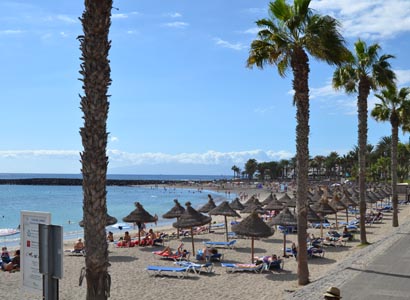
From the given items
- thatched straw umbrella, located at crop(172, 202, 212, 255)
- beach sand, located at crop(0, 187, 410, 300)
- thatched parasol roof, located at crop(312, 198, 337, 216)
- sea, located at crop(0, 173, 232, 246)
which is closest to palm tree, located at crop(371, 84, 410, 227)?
thatched parasol roof, located at crop(312, 198, 337, 216)

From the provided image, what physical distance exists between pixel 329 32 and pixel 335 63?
39.6 inches

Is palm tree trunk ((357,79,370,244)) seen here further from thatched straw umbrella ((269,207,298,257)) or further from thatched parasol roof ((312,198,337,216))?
thatched parasol roof ((312,198,337,216))

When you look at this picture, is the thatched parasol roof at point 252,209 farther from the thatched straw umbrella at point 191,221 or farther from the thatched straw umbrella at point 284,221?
the thatched straw umbrella at point 191,221

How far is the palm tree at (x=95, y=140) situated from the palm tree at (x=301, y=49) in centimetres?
767

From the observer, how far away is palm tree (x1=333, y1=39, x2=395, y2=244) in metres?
20.6

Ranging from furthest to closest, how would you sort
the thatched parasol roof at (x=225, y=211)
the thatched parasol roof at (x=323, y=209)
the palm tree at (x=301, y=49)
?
the thatched parasol roof at (x=323, y=209) → the thatched parasol roof at (x=225, y=211) → the palm tree at (x=301, y=49)

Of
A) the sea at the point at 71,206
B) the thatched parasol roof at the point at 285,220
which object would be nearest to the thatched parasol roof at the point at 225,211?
the thatched parasol roof at the point at 285,220

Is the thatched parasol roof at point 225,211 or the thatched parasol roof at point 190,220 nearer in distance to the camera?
the thatched parasol roof at point 190,220

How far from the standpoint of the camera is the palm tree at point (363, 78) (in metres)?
20.6

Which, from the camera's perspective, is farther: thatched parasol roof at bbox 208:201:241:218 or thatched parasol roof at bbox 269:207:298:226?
thatched parasol roof at bbox 208:201:241:218

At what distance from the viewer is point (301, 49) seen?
1333 centimetres

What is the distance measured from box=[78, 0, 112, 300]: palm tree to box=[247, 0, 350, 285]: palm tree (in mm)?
7666

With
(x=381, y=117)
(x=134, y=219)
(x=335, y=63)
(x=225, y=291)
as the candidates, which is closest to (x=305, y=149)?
(x=335, y=63)

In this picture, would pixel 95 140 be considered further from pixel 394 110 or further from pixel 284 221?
pixel 394 110
